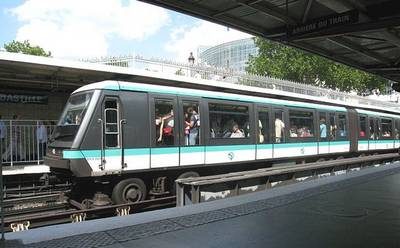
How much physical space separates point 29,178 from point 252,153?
7.65 metres

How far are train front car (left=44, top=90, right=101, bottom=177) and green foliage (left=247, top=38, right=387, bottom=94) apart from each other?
40864 millimetres

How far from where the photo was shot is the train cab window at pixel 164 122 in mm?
13688

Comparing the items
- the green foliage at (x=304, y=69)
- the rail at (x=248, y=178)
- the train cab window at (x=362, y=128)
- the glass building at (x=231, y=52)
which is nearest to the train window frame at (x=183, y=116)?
the rail at (x=248, y=178)

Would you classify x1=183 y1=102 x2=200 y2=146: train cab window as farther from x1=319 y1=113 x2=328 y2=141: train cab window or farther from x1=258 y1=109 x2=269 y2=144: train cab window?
x1=319 y1=113 x2=328 y2=141: train cab window

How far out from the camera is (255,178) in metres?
14.0

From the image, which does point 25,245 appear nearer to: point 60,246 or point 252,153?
point 60,246

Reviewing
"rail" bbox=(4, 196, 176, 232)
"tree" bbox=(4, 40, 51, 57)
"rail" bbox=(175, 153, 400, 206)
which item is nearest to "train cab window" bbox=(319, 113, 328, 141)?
"rail" bbox=(175, 153, 400, 206)

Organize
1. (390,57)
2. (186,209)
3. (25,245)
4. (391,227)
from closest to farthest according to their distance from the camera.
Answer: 1. (25,245)
2. (391,227)
3. (186,209)
4. (390,57)

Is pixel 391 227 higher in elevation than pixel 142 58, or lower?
lower

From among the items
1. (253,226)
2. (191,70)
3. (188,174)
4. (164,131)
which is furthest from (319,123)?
(253,226)

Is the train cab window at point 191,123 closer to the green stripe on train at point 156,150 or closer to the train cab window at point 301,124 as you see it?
the green stripe on train at point 156,150

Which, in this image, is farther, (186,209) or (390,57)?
(390,57)

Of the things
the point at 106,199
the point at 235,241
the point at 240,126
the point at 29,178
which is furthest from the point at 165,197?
Answer: the point at 235,241

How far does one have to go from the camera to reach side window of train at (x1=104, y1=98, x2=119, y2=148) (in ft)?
41.2
